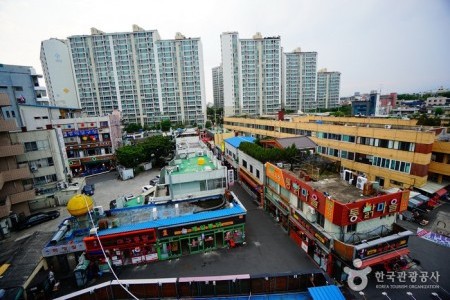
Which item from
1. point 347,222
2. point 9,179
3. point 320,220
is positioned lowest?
point 320,220

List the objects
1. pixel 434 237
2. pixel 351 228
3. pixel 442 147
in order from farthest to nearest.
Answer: pixel 442 147 → pixel 434 237 → pixel 351 228

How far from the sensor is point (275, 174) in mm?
27266

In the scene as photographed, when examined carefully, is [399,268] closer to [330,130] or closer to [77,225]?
[330,130]

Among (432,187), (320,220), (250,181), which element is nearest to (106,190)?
(250,181)

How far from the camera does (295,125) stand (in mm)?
50219

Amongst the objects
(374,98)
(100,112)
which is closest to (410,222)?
(374,98)

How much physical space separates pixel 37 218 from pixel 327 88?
154 m

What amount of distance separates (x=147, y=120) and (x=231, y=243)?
9273cm

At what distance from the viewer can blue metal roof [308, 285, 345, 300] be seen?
1371 cm

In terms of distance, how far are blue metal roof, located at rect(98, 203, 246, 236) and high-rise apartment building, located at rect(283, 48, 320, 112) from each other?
11532 cm

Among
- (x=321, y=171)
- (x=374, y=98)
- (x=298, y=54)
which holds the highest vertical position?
(x=298, y=54)

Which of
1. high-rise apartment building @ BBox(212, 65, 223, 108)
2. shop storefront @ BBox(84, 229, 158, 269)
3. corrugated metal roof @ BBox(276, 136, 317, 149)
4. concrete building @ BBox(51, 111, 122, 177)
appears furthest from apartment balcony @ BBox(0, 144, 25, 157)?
high-rise apartment building @ BBox(212, 65, 223, 108)

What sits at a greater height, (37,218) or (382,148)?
(382,148)

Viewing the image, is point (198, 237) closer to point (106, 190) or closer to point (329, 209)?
point (329, 209)
